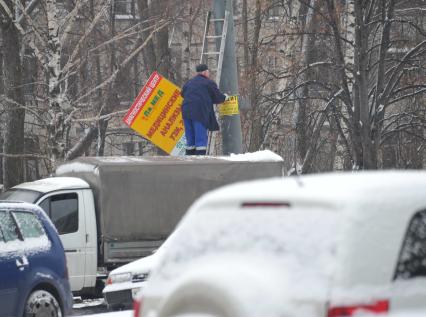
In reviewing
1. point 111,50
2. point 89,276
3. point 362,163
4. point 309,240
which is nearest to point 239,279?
point 309,240

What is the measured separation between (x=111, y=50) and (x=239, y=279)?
1168 inches

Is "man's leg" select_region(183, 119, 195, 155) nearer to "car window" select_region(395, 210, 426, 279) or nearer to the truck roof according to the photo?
the truck roof

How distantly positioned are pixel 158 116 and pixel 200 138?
142cm

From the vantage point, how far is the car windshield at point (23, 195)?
1750 cm

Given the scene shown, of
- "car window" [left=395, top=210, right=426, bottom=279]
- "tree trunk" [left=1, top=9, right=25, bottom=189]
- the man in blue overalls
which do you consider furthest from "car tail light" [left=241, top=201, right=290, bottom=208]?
"tree trunk" [left=1, top=9, right=25, bottom=189]

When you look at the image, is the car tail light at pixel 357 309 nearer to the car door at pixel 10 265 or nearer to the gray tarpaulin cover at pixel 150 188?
the car door at pixel 10 265

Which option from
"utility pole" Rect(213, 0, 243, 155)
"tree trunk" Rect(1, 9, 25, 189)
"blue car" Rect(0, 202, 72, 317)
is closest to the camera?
"blue car" Rect(0, 202, 72, 317)

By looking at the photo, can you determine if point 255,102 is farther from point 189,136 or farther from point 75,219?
point 75,219

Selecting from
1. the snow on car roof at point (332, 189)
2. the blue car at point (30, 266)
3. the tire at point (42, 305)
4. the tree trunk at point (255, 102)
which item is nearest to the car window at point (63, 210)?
the blue car at point (30, 266)

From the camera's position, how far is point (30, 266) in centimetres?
1204

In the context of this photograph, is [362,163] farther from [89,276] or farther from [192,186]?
[89,276]

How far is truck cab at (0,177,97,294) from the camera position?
17297 mm

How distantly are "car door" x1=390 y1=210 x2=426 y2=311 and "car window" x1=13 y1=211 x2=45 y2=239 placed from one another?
738cm

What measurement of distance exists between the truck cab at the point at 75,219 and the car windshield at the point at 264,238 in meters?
11.3
